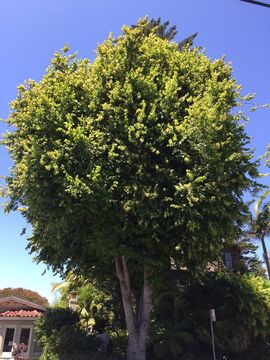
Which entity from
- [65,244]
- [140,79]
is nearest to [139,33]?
[140,79]

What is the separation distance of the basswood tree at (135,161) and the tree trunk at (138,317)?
63mm

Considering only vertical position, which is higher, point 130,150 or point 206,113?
point 206,113

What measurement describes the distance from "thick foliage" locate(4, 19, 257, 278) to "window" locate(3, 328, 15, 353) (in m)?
12.5

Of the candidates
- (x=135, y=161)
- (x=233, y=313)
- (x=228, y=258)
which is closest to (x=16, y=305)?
(x=233, y=313)

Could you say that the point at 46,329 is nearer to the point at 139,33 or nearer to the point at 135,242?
the point at 135,242

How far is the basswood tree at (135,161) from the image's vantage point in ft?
47.8

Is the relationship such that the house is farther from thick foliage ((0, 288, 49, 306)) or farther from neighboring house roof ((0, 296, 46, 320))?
thick foliage ((0, 288, 49, 306))

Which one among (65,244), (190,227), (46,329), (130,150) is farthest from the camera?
(46,329)

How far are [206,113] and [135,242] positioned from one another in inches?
239

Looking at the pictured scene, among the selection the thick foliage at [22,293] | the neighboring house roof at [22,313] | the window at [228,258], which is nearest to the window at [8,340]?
the neighboring house roof at [22,313]

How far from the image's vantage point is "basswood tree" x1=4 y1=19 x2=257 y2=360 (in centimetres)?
1456

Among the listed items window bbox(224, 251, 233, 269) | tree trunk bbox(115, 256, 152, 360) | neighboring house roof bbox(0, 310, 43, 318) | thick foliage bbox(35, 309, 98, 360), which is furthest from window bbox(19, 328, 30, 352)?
window bbox(224, 251, 233, 269)

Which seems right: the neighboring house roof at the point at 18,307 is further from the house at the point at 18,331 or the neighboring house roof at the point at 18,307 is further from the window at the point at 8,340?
the window at the point at 8,340

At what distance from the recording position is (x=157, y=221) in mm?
15188
